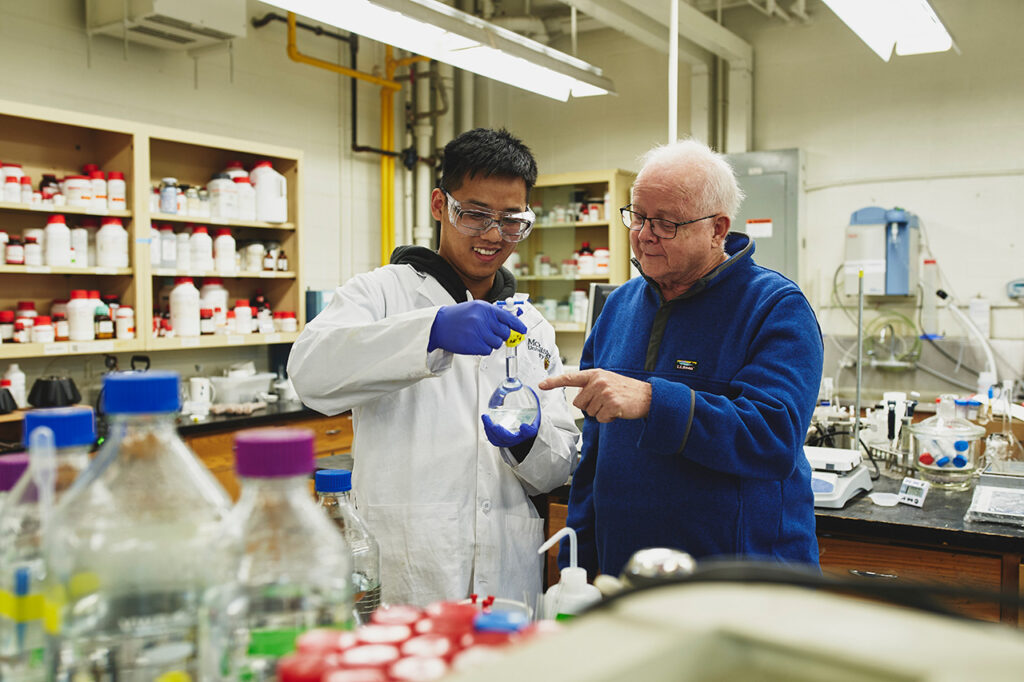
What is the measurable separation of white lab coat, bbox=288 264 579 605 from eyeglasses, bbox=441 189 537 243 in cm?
19

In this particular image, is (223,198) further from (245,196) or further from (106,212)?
(106,212)

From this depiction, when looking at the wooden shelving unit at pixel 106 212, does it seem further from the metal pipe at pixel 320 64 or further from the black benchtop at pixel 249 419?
the metal pipe at pixel 320 64

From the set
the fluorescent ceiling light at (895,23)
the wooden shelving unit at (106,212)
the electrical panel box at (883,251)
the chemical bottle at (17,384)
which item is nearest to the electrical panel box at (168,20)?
the wooden shelving unit at (106,212)

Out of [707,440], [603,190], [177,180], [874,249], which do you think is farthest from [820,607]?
[603,190]

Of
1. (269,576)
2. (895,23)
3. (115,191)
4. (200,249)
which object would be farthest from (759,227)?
(269,576)

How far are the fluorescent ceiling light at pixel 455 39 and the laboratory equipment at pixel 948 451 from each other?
207 centimetres

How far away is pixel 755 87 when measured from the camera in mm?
5535

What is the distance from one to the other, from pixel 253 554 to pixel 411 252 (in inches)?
51.2

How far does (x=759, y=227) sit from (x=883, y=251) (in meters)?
0.74

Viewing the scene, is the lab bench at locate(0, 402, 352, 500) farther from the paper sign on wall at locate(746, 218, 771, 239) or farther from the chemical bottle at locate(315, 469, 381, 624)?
the paper sign on wall at locate(746, 218, 771, 239)

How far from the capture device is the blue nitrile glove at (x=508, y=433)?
1640 mm

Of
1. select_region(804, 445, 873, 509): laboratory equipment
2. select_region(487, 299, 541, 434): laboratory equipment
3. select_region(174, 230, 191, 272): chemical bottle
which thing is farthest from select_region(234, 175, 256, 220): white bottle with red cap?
select_region(804, 445, 873, 509): laboratory equipment

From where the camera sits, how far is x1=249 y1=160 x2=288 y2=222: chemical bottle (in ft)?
14.2

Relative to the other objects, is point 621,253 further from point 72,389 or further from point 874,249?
point 72,389
